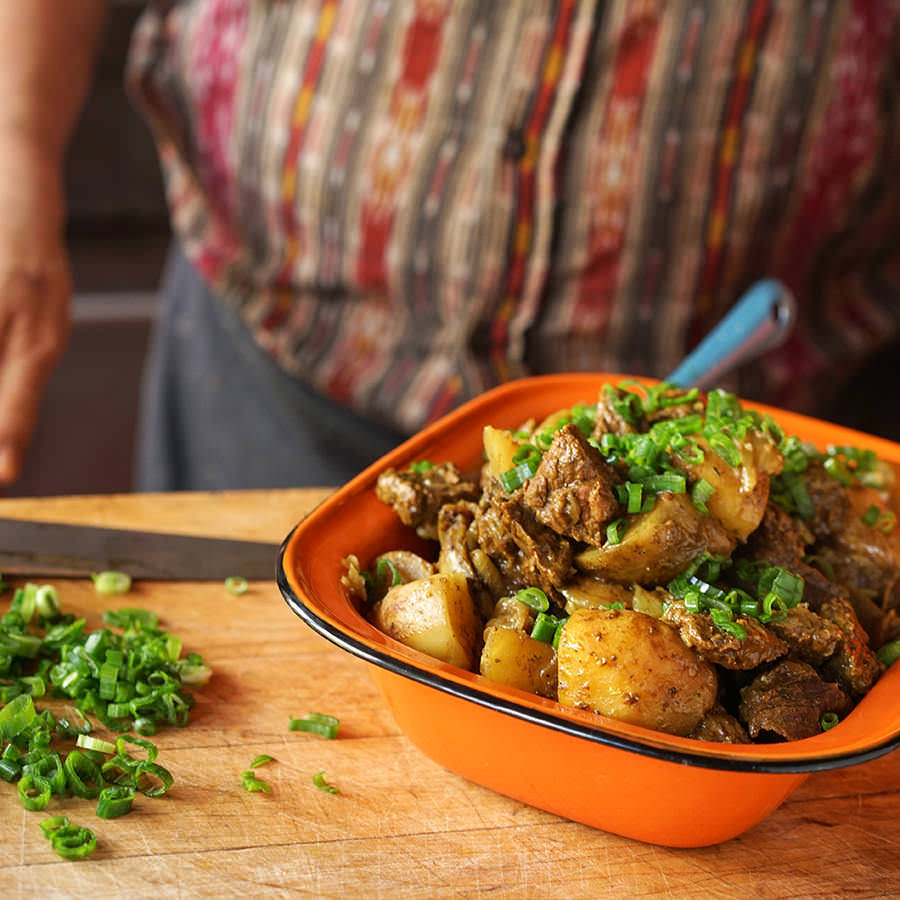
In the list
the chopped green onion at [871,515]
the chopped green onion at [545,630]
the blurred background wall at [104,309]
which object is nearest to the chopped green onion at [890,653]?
the chopped green onion at [871,515]

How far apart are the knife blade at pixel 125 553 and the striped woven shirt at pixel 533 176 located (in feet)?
2.67

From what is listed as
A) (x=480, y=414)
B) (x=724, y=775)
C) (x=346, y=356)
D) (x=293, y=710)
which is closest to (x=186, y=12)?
(x=346, y=356)

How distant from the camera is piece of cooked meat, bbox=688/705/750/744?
3.97 feet

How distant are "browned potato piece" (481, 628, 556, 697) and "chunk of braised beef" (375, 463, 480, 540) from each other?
0.26 m

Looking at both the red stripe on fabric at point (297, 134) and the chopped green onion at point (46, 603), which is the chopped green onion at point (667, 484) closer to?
→ the chopped green onion at point (46, 603)

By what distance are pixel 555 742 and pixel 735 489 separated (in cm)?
41

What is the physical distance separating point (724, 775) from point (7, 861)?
32.6 inches

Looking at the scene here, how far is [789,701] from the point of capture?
4.05ft

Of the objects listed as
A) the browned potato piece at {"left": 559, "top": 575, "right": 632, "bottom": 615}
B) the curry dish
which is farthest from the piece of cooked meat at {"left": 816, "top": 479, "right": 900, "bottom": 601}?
the browned potato piece at {"left": 559, "top": 575, "right": 632, "bottom": 615}

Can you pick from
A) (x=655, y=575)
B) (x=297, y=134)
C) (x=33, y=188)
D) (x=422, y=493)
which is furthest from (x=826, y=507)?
(x=33, y=188)

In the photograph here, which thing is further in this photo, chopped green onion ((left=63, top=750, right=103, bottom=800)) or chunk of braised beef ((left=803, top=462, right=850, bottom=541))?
chunk of braised beef ((left=803, top=462, right=850, bottom=541))

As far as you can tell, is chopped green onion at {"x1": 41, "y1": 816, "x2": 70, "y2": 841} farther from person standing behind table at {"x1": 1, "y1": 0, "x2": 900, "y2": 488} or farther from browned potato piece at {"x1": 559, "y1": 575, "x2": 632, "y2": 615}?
person standing behind table at {"x1": 1, "y1": 0, "x2": 900, "y2": 488}

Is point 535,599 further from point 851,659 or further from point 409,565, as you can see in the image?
point 851,659

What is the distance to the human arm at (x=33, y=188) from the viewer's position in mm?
2070
